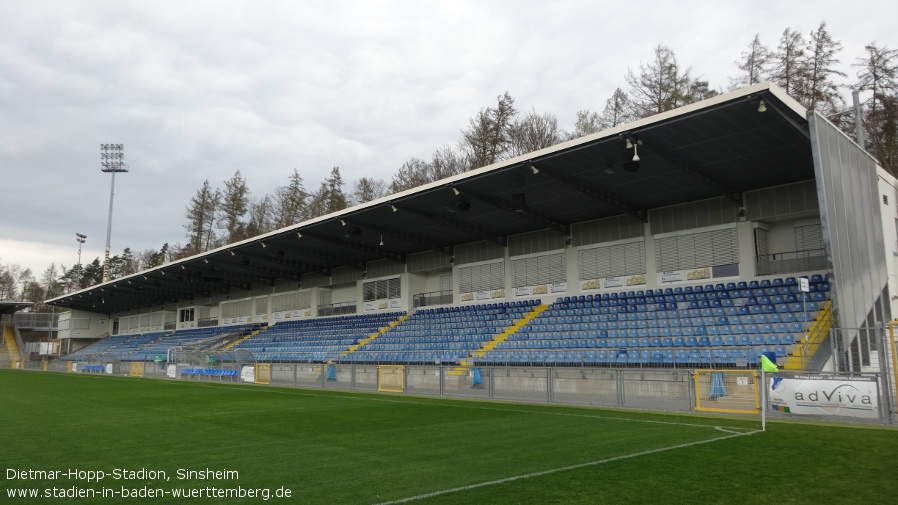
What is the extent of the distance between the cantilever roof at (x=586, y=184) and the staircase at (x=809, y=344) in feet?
17.4

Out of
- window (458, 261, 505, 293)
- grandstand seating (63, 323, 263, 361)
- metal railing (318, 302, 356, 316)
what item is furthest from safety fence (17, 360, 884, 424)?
grandstand seating (63, 323, 263, 361)

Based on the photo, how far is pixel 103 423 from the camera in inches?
476

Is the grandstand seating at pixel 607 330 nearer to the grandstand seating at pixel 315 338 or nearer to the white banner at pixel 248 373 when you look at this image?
the grandstand seating at pixel 315 338

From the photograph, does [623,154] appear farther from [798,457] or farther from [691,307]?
[798,457]

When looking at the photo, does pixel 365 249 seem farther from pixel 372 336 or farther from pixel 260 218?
pixel 260 218

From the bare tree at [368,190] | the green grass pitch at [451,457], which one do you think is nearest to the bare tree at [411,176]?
the bare tree at [368,190]

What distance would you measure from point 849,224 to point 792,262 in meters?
5.22

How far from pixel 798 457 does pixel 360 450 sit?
5967 mm

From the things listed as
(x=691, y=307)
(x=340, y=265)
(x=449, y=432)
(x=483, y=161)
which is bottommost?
(x=449, y=432)

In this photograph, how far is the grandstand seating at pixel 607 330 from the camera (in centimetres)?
1862

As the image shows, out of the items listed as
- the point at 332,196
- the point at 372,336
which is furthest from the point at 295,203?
the point at 372,336

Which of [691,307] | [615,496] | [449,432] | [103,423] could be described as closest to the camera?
[615,496]

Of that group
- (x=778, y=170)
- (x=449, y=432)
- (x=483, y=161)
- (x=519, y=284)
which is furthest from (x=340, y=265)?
(x=449, y=432)

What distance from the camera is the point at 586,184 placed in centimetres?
2259
